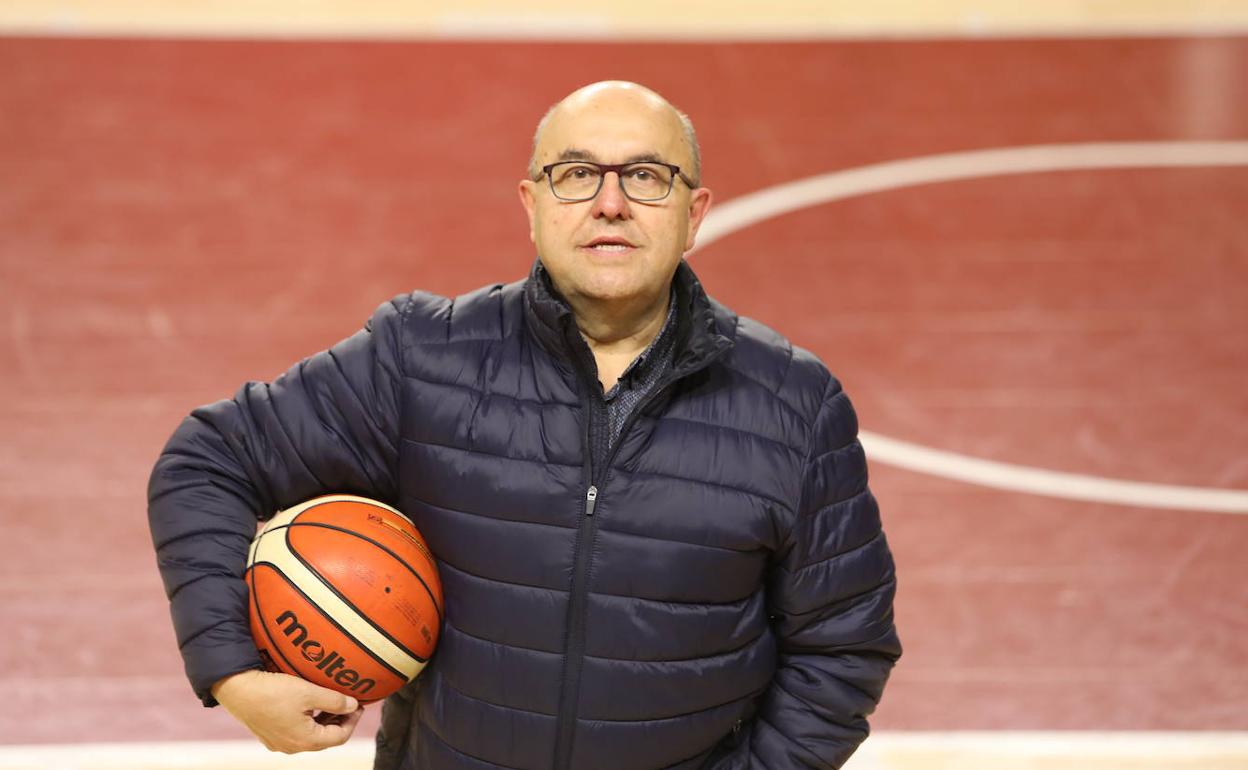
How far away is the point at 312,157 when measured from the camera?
24.6 ft

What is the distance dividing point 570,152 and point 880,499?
3103 millimetres

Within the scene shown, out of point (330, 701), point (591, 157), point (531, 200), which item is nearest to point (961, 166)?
point (531, 200)

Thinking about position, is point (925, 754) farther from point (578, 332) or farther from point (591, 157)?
point (591, 157)

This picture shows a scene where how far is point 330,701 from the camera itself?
7.88 ft

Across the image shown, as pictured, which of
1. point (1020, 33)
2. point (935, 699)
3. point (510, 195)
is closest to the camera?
point (935, 699)

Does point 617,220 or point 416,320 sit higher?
point 617,220

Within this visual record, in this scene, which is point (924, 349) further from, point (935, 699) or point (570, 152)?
point (570, 152)

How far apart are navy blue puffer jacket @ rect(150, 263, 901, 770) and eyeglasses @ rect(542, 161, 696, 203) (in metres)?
0.16

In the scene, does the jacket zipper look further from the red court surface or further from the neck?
the red court surface

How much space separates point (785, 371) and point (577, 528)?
0.43m

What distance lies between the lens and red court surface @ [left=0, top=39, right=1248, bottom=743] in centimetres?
458

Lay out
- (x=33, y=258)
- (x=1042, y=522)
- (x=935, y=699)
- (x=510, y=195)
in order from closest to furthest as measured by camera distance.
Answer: (x=935, y=699) → (x=1042, y=522) → (x=33, y=258) → (x=510, y=195)

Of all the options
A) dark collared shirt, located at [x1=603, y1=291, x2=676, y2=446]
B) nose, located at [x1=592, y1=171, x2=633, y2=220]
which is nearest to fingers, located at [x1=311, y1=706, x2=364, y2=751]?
dark collared shirt, located at [x1=603, y1=291, x2=676, y2=446]

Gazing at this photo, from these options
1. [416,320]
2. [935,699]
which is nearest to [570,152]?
[416,320]
